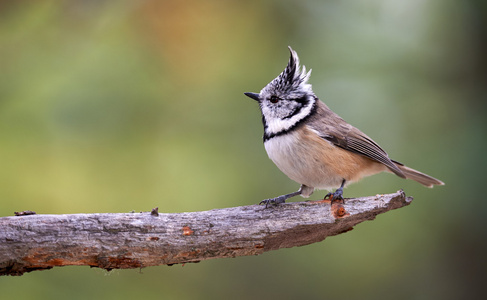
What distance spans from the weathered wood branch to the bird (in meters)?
0.30

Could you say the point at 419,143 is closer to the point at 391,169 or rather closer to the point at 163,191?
the point at 391,169

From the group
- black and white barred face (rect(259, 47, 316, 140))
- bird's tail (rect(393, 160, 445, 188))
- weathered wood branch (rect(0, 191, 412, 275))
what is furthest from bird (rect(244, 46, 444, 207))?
weathered wood branch (rect(0, 191, 412, 275))

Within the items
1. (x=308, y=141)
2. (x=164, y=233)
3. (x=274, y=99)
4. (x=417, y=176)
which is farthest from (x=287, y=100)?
(x=164, y=233)

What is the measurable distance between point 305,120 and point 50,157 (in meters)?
2.14

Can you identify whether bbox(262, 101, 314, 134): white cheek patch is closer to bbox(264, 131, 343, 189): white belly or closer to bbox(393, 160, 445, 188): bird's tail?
bbox(264, 131, 343, 189): white belly

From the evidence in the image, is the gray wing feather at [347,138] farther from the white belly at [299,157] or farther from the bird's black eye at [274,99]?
the bird's black eye at [274,99]

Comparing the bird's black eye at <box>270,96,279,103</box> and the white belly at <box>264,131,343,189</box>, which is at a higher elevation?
the bird's black eye at <box>270,96,279,103</box>

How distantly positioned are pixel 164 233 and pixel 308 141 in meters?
1.18

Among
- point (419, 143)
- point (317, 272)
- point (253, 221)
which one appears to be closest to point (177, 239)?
point (253, 221)

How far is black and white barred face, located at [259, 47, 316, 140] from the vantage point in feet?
11.9

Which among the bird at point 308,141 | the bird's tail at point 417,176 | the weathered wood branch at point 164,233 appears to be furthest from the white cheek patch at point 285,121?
the bird's tail at point 417,176

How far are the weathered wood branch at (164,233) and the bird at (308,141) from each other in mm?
304

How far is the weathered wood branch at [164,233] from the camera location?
2799 mm

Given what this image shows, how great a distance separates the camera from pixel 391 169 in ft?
12.5
